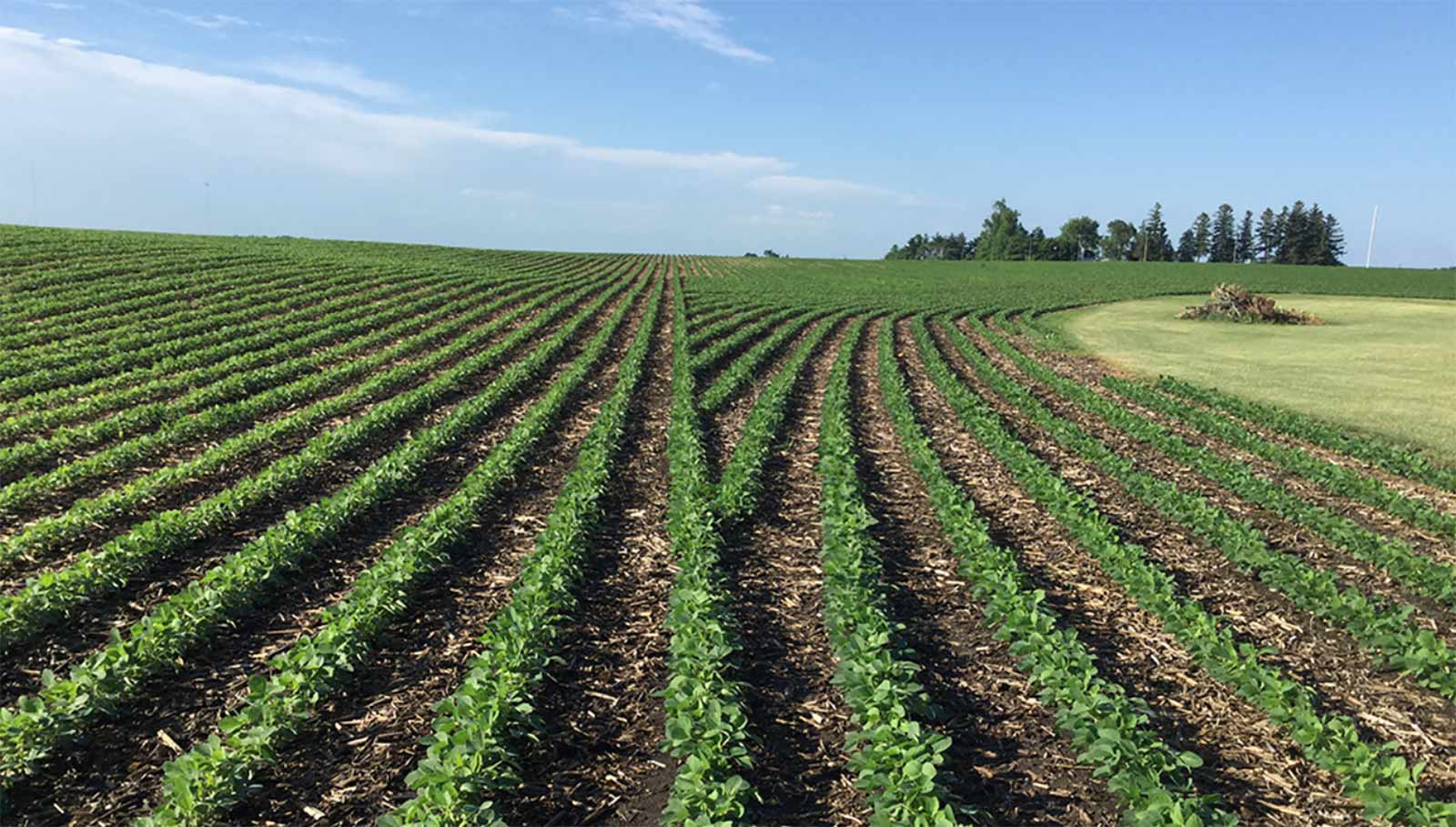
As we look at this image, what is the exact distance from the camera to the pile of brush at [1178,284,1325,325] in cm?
3881

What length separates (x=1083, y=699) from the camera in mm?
5637

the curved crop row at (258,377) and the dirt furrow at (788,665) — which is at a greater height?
the curved crop row at (258,377)

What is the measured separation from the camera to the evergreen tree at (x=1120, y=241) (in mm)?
144625

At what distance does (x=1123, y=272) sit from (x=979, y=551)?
8703 cm

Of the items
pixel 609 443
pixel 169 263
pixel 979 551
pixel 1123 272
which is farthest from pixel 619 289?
pixel 1123 272

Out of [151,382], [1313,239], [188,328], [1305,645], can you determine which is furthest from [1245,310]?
[1313,239]

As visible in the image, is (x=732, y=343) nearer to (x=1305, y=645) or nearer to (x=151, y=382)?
(x=151, y=382)

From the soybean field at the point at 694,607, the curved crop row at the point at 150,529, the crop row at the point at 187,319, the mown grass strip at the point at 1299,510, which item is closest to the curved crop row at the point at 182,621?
the soybean field at the point at 694,607

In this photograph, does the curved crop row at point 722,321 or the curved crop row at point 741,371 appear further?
the curved crop row at point 722,321

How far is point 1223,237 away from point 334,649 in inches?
6673

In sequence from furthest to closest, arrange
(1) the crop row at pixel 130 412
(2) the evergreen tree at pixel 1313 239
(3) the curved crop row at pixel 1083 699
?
(2) the evergreen tree at pixel 1313 239, (1) the crop row at pixel 130 412, (3) the curved crop row at pixel 1083 699

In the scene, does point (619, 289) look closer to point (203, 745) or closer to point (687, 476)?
point (687, 476)

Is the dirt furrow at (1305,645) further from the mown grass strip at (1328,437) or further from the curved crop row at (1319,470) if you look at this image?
the mown grass strip at (1328,437)

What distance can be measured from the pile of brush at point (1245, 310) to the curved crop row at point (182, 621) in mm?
41392
